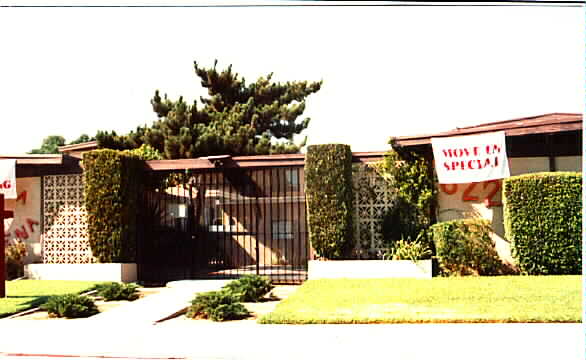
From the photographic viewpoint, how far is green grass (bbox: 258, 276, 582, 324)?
8.34 meters

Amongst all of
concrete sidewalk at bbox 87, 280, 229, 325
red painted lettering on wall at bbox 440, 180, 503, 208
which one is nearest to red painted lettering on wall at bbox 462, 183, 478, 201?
red painted lettering on wall at bbox 440, 180, 503, 208

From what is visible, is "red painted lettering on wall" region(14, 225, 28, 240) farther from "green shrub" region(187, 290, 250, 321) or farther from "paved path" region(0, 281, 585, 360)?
"green shrub" region(187, 290, 250, 321)

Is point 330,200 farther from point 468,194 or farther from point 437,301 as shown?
point 437,301

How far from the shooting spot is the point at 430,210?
550 inches

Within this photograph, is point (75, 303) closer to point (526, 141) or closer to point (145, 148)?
point (526, 141)

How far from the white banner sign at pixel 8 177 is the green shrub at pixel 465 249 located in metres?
10.5

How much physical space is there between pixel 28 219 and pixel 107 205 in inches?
115

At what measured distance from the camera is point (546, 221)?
41.6 feet

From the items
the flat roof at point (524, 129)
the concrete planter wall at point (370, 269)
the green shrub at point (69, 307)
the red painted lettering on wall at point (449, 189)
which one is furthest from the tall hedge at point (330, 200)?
the green shrub at point (69, 307)

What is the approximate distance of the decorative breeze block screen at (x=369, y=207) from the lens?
14.4 metres

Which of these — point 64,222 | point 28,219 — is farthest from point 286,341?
point 28,219

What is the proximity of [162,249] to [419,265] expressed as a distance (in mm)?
7932

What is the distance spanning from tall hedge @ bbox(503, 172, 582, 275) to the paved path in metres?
5.32

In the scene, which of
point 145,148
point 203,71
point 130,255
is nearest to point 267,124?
point 203,71
